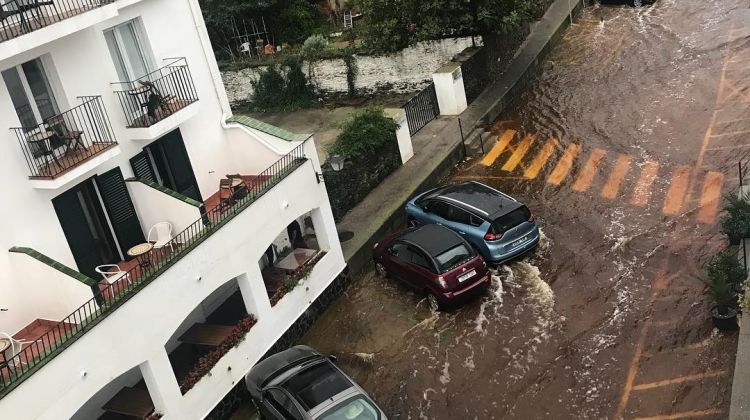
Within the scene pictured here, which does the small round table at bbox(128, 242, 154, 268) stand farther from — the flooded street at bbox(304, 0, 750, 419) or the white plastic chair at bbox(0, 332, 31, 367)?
the flooded street at bbox(304, 0, 750, 419)

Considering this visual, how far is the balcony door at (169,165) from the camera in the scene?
1567 centimetres

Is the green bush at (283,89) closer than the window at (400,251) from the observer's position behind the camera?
No

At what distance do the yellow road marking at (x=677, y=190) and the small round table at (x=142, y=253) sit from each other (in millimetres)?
12645

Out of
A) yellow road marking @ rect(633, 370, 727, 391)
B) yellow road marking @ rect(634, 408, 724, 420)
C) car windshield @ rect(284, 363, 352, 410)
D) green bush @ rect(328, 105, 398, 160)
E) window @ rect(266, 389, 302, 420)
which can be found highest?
green bush @ rect(328, 105, 398, 160)

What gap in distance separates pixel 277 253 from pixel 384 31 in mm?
12536

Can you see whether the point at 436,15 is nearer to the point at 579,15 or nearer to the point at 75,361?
the point at 579,15

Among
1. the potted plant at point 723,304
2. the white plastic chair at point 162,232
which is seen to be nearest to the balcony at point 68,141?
the white plastic chair at point 162,232

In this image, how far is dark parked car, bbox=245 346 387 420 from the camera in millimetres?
13039

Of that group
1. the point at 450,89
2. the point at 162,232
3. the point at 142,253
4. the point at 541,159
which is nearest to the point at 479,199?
the point at 541,159

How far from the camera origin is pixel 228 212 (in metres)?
15.0

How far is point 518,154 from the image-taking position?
2419cm

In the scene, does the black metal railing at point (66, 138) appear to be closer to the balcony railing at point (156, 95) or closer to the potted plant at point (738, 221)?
the balcony railing at point (156, 95)

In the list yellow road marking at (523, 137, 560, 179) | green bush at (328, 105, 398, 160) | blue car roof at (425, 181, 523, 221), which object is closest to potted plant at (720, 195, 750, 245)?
blue car roof at (425, 181, 523, 221)

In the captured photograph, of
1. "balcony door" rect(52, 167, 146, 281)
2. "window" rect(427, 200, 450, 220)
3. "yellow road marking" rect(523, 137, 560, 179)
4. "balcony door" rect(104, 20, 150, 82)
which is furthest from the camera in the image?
"yellow road marking" rect(523, 137, 560, 179)
